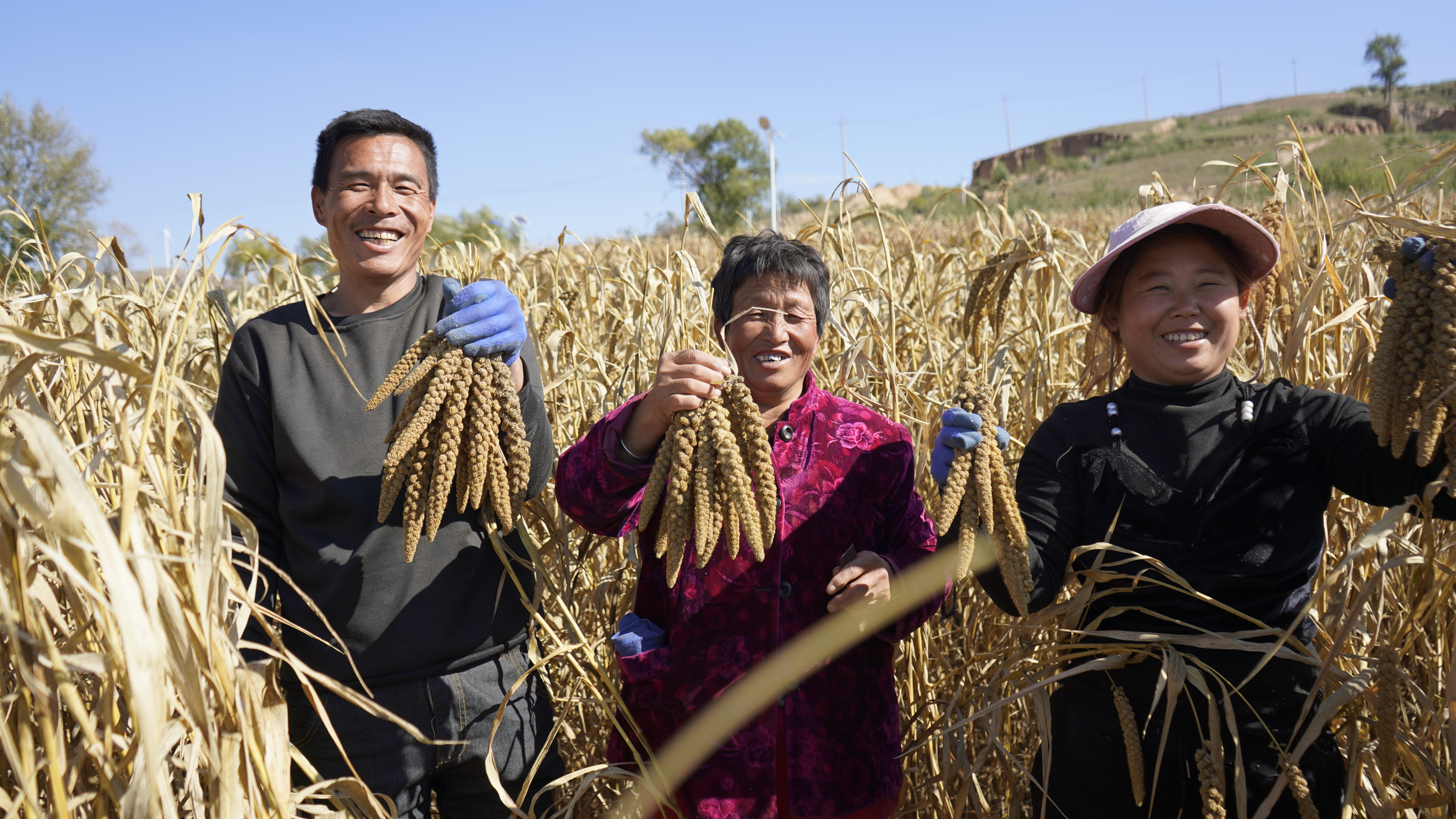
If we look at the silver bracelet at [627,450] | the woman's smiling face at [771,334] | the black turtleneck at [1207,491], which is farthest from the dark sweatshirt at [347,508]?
the black turtleneck at [1207,491]

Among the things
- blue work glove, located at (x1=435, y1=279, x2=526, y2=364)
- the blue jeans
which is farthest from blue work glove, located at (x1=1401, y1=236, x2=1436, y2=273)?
the blue jeans

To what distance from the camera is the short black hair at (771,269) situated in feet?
6.04

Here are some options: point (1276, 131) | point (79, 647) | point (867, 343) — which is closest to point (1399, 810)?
point (867, 343)

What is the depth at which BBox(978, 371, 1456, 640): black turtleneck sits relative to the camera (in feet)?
5.60

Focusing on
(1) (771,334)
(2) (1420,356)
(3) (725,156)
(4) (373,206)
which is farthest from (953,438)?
(3) (725,156)

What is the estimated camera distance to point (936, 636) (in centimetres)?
252

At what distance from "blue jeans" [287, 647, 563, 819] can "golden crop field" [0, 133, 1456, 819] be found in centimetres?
10

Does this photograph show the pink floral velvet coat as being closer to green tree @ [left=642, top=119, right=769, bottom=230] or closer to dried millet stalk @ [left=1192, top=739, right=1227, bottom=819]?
dried millet stalk @ [left=1192, top=739, right=1227, bottom=819]

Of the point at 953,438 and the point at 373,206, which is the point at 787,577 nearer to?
the point at 953,438

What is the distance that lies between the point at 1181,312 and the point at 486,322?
137 centimetres

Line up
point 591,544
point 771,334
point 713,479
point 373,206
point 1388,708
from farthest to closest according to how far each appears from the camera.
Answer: point 591,544, point 373,206, point 771,334, point 1388,708, point 713,479

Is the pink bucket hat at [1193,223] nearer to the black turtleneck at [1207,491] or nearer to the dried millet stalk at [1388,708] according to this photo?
the black turtleneck at [1207,491]

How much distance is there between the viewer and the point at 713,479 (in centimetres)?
133

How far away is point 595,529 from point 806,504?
1.51 ft
